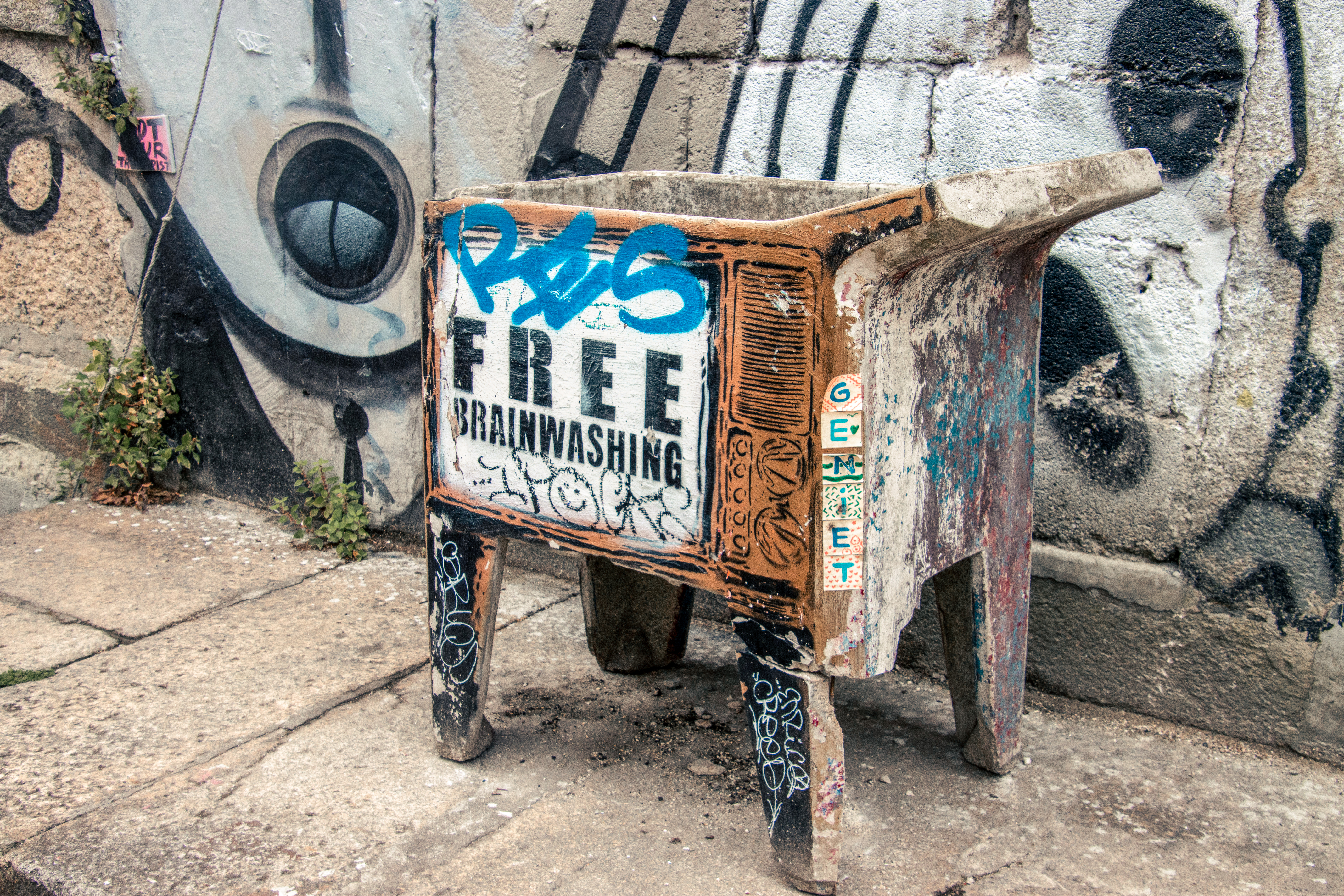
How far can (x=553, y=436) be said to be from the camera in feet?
5.90

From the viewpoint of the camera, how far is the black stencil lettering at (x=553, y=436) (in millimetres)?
1789

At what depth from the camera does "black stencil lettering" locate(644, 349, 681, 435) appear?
1.65 meters

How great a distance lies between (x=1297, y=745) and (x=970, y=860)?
0.84m

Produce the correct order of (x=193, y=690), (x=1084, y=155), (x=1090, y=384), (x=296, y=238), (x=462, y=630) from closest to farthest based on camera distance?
1. (x=462, y=630)
2. (x=1084, y=155)
3. (x=1090, y=384)
4. (x=193, y=690)
5. (x=296, y=238)

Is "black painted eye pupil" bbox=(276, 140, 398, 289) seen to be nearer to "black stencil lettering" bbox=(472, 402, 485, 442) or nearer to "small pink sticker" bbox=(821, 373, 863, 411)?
"black stencil lettering" bbox=(472, 402, 485, 442)

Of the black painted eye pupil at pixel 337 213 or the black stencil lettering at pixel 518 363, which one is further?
the black painted eye pupil at pixel 337 213

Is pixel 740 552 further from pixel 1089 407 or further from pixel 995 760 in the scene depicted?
pixel 1089 407

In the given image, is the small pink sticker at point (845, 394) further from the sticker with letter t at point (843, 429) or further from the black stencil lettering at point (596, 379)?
the black stencil lettering at point (596, 379)

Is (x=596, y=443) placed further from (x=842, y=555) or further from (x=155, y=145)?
(x=155, y=145)

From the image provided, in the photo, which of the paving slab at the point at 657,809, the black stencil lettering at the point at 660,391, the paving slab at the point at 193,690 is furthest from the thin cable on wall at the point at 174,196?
the black stencil lettering at the point at 660,391

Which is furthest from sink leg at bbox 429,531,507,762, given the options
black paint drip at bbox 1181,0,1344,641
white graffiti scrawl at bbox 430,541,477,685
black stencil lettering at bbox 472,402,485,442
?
black paint drip at bbox 1181,0,1344,641

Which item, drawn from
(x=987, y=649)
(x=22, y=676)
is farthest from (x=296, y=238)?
(x=987, y=649)

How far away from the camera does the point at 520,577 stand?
3.04 metres

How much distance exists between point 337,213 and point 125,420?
113 centimetres
